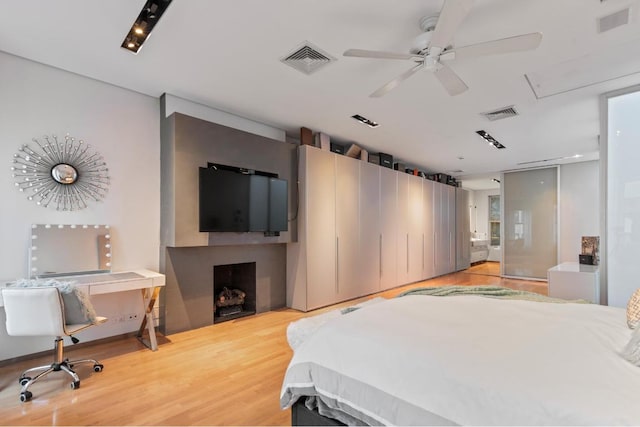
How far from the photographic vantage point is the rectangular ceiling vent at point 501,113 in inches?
154

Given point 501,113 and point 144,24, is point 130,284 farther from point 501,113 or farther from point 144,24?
point 501,113

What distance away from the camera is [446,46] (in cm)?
228

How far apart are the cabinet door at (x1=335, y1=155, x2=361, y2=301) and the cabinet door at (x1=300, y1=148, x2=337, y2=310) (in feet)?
0.37

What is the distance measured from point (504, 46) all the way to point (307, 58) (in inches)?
60.6

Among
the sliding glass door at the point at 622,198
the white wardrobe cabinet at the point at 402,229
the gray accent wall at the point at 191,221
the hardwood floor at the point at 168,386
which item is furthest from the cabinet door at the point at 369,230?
the sliding glass door at the point at 622,198

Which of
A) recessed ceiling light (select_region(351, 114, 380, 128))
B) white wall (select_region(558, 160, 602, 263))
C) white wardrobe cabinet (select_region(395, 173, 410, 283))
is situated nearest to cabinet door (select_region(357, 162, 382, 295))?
white wardrobe cabinet (select_region(395, 173, 410, 283))

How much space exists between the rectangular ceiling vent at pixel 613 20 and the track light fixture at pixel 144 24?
3068mm

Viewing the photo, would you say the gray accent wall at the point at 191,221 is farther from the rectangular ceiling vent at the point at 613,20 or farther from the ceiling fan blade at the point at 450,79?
the rectangular ceiling vent at the point at 613,20

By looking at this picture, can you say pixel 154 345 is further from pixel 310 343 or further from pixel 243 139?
pixel 243 139

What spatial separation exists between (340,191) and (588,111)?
3.39 m

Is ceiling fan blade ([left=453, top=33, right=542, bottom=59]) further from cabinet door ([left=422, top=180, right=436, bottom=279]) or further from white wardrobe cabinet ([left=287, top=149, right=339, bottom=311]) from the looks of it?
cabinet door ([left=422, top=180, right=436, bottom=279])

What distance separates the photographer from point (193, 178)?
362 centimetres

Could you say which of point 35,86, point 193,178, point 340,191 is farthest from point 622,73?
point 35,86

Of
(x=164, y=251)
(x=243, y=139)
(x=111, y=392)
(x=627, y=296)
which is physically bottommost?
(x=111, y=392)
